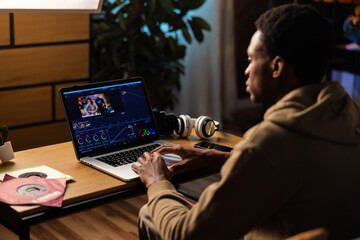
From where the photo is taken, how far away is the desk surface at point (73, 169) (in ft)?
5.51

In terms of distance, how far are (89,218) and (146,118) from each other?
50.4 inches

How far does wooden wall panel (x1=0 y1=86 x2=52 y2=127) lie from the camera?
3889 mm

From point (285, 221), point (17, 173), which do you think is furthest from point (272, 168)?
point (17, 173)

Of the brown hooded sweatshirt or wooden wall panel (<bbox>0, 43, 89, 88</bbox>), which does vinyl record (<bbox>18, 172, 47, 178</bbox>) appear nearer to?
the brown hooded sweatshirt

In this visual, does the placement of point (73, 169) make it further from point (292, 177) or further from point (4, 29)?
point (4, 29)

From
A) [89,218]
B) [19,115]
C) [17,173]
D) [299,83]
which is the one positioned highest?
[299,83]

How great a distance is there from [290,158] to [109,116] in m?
1.03

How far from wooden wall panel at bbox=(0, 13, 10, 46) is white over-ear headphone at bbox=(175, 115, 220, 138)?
6.58 ft

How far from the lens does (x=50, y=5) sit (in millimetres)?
2256

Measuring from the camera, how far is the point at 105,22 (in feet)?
14.9

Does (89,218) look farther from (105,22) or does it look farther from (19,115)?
(105,22)

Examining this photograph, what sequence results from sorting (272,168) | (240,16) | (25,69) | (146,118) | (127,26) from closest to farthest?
(272,168) < (146,118) < (25,69) < (127,26) < (240,16)

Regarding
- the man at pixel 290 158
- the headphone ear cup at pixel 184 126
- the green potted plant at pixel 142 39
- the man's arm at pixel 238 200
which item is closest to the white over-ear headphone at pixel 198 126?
the headphone ear cup at pixel 184 126

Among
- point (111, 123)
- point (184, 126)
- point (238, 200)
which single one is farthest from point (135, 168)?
point (238, 200)
